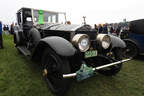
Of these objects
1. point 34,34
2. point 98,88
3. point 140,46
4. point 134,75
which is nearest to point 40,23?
point 34,34

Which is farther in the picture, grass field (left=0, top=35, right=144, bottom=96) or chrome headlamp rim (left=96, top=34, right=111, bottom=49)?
chrome headlamp rim (left=96, top=34, right=111, bottom=49)

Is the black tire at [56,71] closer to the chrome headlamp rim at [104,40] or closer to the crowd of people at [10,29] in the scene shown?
the chrome headlamp rim at [104,40]

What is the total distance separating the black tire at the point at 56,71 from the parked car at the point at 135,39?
3697 mm

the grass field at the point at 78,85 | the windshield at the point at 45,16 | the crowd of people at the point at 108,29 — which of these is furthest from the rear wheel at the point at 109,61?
the crowd of people at the point at 108,29

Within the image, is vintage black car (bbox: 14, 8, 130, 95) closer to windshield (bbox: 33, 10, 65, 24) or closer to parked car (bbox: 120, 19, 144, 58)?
windshield (bbox: 33, 10, 65, 24)

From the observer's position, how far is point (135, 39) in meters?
4.45

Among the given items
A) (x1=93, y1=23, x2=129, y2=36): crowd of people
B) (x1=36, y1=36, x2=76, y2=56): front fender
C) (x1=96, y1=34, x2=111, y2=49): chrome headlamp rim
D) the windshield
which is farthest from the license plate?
(x1=93, y1=23, x2=129, y2=36): crowd of people

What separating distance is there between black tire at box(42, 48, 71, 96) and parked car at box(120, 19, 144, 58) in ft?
12.1

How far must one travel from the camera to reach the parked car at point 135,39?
13.9 ft

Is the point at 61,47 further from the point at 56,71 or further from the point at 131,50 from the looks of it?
the point at 131,50

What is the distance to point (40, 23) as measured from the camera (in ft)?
11.5

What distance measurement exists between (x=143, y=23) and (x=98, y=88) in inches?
143

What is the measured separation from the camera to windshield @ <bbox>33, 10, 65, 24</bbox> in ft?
11.6

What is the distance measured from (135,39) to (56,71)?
158 inches
